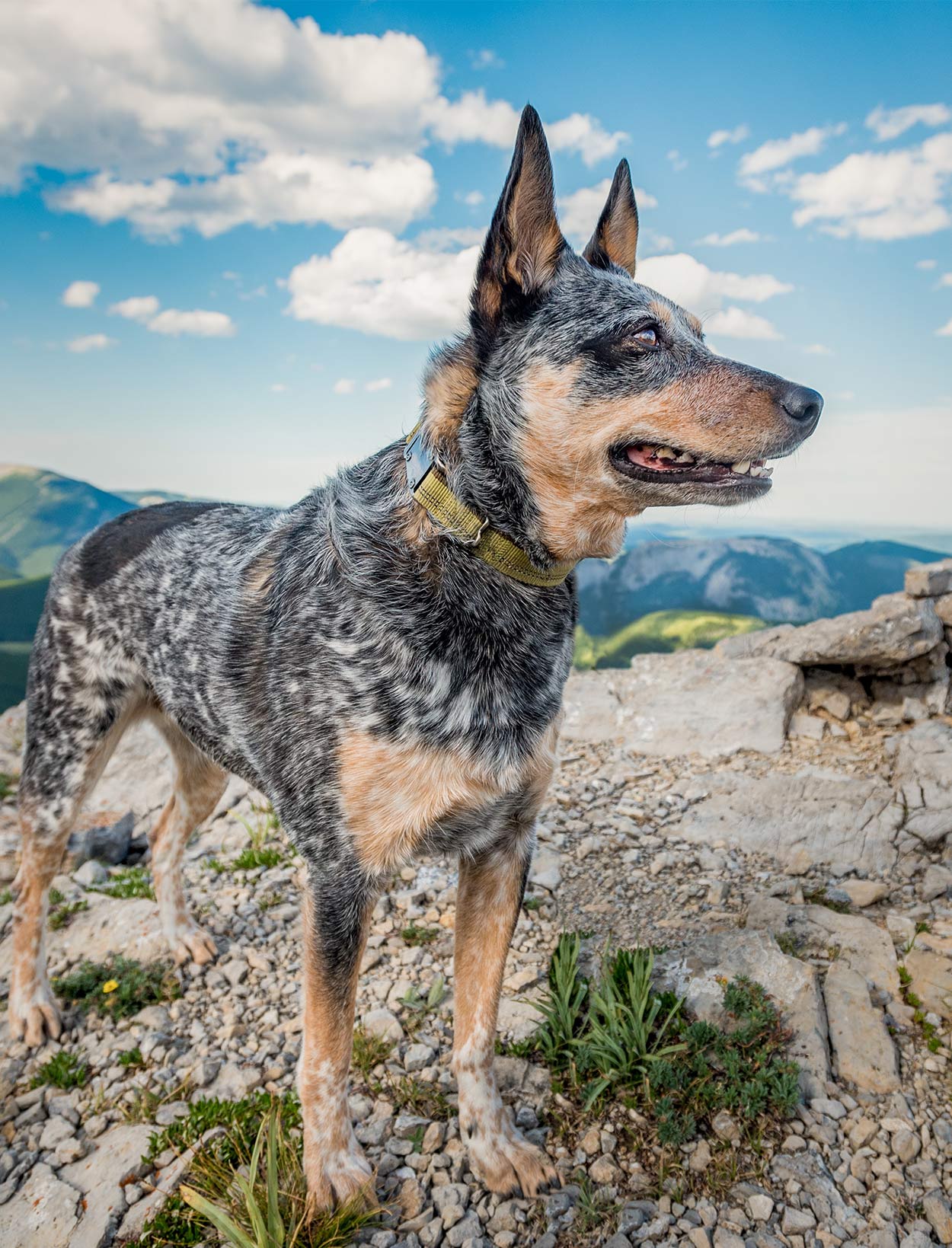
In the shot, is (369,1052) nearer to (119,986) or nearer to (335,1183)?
(335,1183)

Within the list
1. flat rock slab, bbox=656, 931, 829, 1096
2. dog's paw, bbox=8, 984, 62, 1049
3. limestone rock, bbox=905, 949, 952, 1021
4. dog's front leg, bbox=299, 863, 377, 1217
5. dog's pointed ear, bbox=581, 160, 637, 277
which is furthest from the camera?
dog's paw, bbox=8, 984, 62, 1049

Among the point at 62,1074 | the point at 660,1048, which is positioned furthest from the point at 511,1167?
the point at 62,1074

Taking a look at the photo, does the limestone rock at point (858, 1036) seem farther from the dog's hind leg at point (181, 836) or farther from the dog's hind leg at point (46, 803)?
the dog's hind leg at point (46, 803)

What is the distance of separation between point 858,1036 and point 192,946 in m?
3.57

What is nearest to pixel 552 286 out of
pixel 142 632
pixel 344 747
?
pixel 344 747

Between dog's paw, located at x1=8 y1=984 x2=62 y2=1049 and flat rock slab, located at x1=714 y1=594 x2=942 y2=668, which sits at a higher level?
flat rock slab, located at x1=714 y1=594 x2=942 y2=668

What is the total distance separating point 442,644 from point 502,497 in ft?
1.86

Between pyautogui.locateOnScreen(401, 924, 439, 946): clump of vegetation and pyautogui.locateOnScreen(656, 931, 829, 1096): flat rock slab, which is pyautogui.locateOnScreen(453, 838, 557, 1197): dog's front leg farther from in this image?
pyautogui.locateOnScreen(401, 924, 439, 946): clump of vegetation

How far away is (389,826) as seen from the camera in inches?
111

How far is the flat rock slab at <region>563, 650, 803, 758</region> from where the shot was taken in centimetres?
685

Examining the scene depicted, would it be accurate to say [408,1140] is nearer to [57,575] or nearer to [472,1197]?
[472,1197]

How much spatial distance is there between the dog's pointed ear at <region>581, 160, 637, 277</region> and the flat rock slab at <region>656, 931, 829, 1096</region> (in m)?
3.30

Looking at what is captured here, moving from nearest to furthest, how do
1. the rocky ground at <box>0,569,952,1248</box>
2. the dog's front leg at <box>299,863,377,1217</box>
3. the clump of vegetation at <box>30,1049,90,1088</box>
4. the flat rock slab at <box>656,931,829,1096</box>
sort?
the dog's front leg at <box>299,863,377,1217</box> → the rocky ground at <box>0,569,952,1248</box> → the flat rock slab at <box>656,931,829,1096</box> → the clump of vegetation at <box>30,1049,90,1088</box>

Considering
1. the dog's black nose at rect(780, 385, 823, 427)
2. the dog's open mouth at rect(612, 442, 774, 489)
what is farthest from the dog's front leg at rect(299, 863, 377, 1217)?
the dog's black nose at rect(780, 385, 823, 427)
